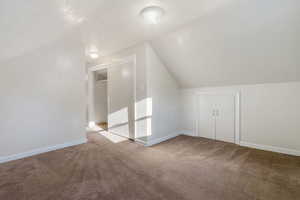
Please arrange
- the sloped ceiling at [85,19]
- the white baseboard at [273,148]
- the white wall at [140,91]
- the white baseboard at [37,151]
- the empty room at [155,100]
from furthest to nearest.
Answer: the white wall at [140,91], the white baseboard at [273,148], the white baseboard at [37,151], the empty room at [155,100], the sloped ceiling at [85,19]

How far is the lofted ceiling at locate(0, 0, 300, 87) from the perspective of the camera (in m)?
1.72

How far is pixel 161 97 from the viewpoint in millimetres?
3400

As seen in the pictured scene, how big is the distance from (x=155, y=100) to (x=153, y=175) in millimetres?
1690

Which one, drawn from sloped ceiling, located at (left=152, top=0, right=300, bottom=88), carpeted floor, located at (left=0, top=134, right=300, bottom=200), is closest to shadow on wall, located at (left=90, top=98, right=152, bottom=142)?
carpeted floor, located at (left=0, top=134, right=300, bottom=200)

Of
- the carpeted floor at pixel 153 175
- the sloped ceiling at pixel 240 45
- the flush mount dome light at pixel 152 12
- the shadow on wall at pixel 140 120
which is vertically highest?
the flush mount dome light at pixel 152 12

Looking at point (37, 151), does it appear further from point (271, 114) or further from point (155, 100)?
point (271, 114)

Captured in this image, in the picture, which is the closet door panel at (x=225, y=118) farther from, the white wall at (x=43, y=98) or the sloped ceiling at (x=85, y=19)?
the white wall at (x=43, y=98)

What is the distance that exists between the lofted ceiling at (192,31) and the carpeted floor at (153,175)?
1640 millimetres

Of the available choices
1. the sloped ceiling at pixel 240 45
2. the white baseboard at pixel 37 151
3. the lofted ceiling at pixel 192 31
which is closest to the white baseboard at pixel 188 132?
the sloped ceiling at pixel 240 45

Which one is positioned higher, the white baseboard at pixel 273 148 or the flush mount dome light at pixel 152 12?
the flush mount dome light at pixel 152 12

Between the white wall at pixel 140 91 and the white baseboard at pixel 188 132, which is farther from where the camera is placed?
the white baseboard at pixel 188 132

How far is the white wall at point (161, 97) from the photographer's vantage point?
3.14 meters

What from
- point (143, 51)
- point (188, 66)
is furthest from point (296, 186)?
point (143, 51)

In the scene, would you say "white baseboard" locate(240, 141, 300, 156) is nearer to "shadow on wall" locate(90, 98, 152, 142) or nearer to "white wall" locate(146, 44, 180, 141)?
"white wall" locate(146, 44, 180, 141)
